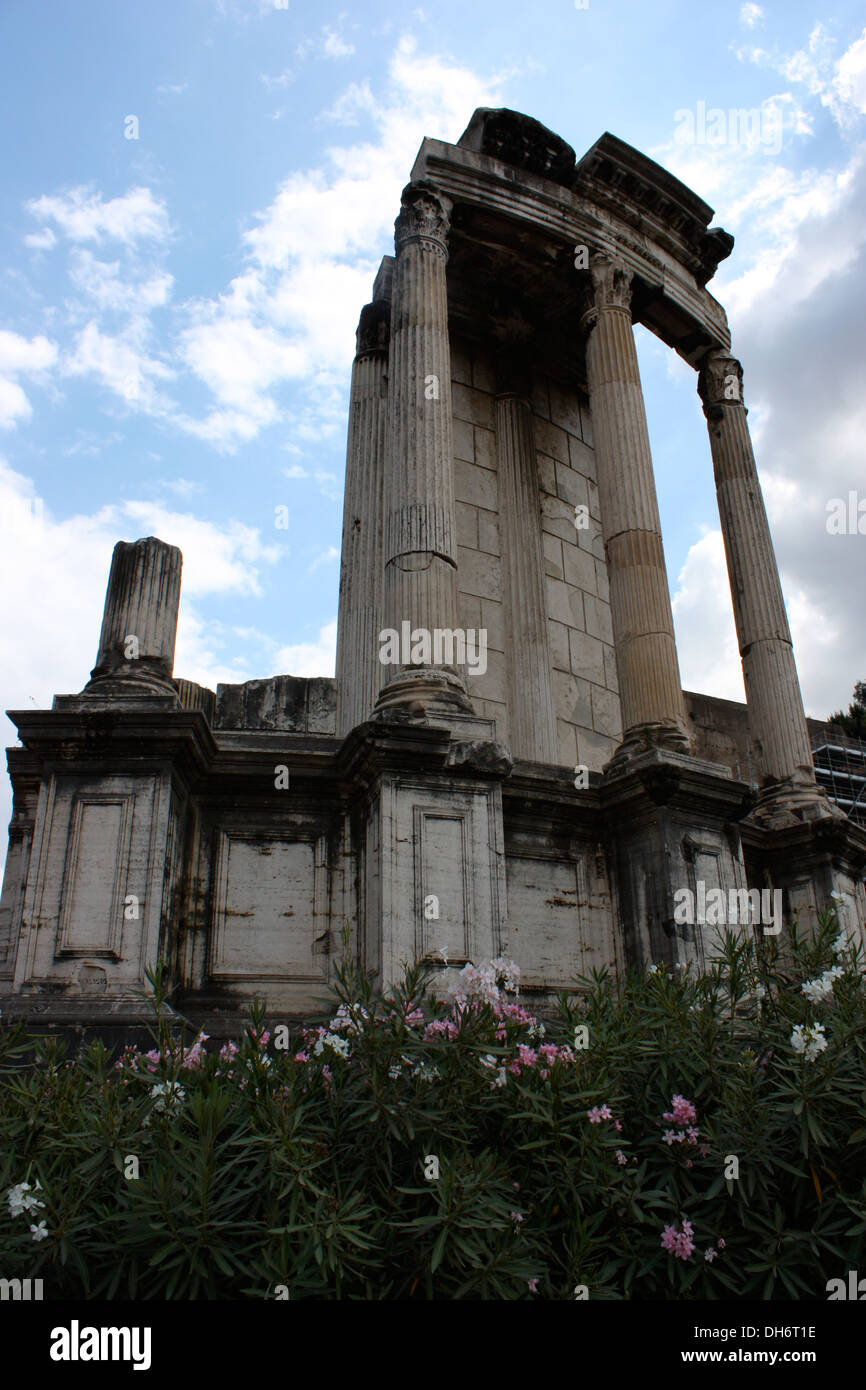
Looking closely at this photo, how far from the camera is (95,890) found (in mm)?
7301

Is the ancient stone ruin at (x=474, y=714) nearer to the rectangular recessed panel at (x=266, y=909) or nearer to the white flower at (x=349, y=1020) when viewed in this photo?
the rectangular recessed panel at (x=266, y=909)

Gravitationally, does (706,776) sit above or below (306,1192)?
above

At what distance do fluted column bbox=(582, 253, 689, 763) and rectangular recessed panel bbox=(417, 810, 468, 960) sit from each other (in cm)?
296

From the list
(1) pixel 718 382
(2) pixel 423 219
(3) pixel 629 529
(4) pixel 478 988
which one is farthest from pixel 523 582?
(4) pixel 478 988

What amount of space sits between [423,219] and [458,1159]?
11280mm

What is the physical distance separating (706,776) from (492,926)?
9.89 feet

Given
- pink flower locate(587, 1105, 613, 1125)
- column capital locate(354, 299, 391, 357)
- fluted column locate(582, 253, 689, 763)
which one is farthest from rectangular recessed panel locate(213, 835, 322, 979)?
column capital locate(354, 299, 391, 357)

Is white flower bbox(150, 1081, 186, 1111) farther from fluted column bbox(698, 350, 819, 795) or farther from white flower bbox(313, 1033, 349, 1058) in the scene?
fluted column bbox(698, 350, 819, 795)

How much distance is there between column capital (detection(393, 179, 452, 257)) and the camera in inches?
474

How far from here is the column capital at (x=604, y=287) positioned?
522 inches

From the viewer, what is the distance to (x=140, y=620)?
857cm

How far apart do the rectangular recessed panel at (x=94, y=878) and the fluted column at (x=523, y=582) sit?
20.1 ft

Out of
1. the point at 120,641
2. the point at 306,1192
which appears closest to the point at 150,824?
the point at 120,641
